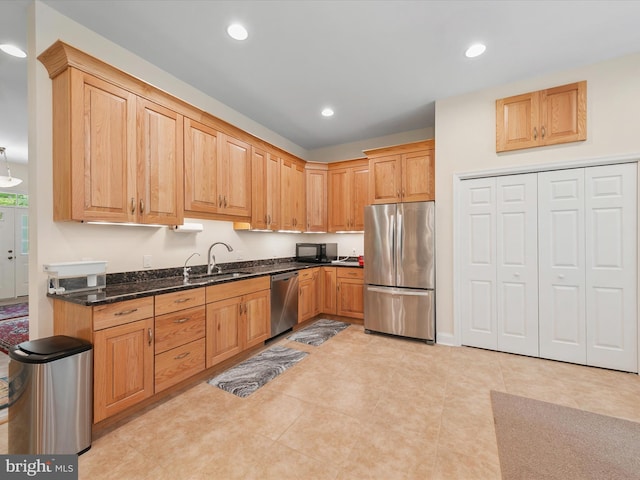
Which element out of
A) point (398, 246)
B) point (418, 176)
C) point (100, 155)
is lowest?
point (398, 246)

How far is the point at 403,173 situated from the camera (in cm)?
396

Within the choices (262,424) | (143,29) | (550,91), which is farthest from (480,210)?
(143,29)

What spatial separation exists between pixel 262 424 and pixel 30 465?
1284 millimetres

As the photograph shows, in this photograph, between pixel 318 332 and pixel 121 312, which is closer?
pixel 121 312

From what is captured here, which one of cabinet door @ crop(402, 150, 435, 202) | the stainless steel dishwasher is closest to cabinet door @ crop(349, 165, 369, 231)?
cabinet door @ crop(402, 150, 435, 202)

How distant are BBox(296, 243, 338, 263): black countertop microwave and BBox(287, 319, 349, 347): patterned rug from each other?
3.45ft

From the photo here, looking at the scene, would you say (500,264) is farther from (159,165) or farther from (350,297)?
(159,165)

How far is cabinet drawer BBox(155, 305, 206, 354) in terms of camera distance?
2199 mm

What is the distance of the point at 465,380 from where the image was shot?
2.61 metres

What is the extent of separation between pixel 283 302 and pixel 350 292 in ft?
3.83

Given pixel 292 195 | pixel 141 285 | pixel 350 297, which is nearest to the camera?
pixel 141 285

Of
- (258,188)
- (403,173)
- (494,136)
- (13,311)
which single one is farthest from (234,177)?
(13,311)

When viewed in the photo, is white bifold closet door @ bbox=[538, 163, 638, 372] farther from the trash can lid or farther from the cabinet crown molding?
the trash can lid

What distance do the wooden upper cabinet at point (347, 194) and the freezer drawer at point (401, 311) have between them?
1280 mm
